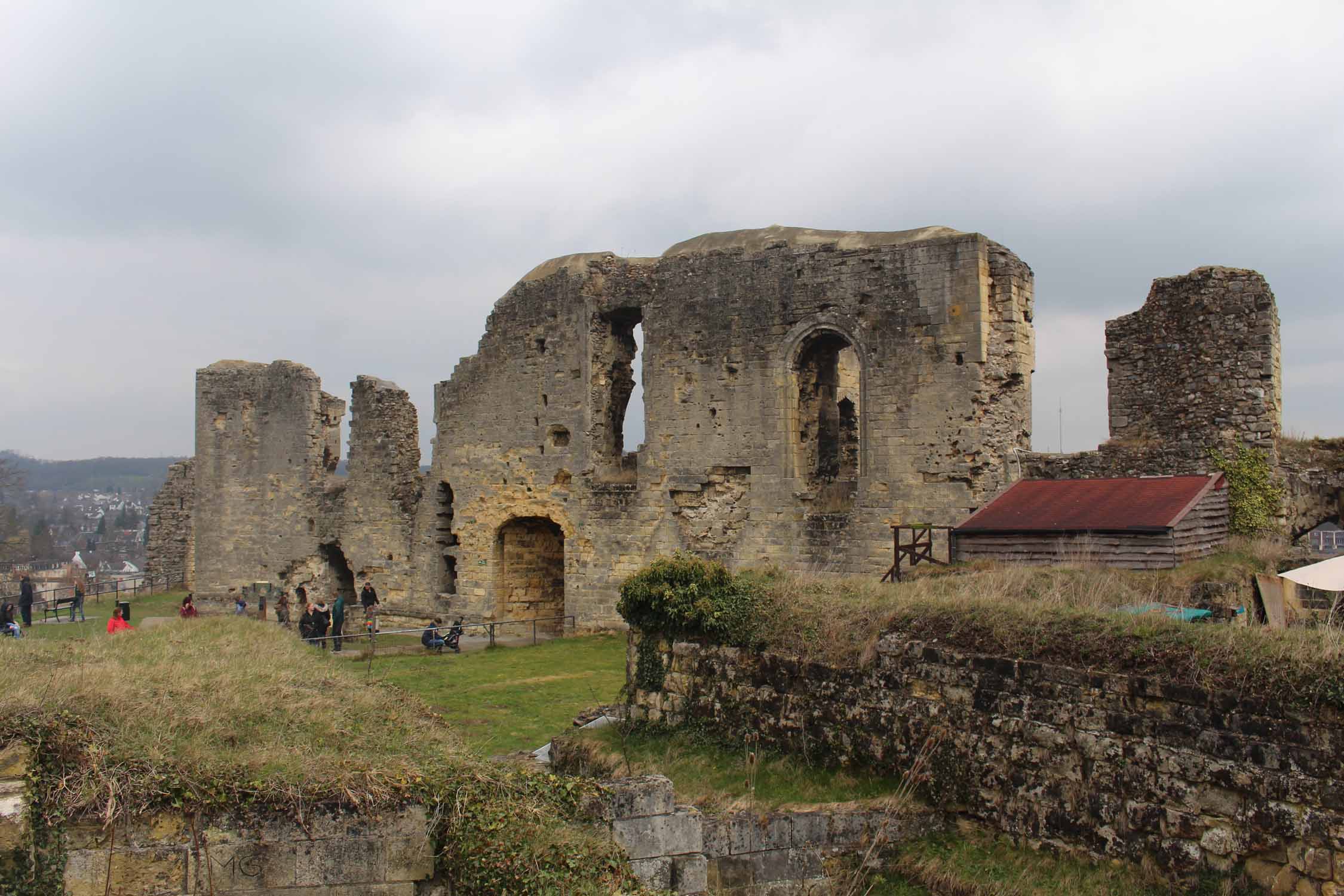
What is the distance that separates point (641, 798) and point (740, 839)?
1.05 meters

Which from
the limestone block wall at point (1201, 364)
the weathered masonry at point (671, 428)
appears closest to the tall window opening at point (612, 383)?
the weathered masonry at point (671, 428)

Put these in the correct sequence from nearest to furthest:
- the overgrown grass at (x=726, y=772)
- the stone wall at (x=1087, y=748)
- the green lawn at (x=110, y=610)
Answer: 1. the stone wall at (x=1087, y=748)
2. the overgrown grass at (x=726, y=772)
3. the green lawn at (x=110, y=610)

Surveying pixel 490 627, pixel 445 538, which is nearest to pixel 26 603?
pixel 445 538

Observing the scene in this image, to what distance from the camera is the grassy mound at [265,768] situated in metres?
5.44

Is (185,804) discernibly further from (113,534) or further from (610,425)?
(113,534)

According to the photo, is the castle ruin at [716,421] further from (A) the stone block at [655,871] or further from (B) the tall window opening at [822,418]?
(A) the stone block at [655,871]

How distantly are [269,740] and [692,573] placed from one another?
4.47 meters

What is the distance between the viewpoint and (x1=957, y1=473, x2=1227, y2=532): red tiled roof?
12.5 metres

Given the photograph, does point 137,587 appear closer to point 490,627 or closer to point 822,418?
point 490,627

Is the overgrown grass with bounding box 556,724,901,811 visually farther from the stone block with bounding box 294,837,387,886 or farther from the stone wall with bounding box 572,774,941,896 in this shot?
the stone block with bounding box 294,837,387,886

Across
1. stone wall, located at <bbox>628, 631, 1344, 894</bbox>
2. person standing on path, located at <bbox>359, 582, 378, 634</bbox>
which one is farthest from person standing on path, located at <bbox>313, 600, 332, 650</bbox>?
stone wall, located at <bbox>628, 631, 1344, 894</bbox>

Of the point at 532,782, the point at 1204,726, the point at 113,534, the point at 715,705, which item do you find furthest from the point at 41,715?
the point at 113,534

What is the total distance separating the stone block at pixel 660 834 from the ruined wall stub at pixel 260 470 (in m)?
19.5

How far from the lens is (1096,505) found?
1334cm
